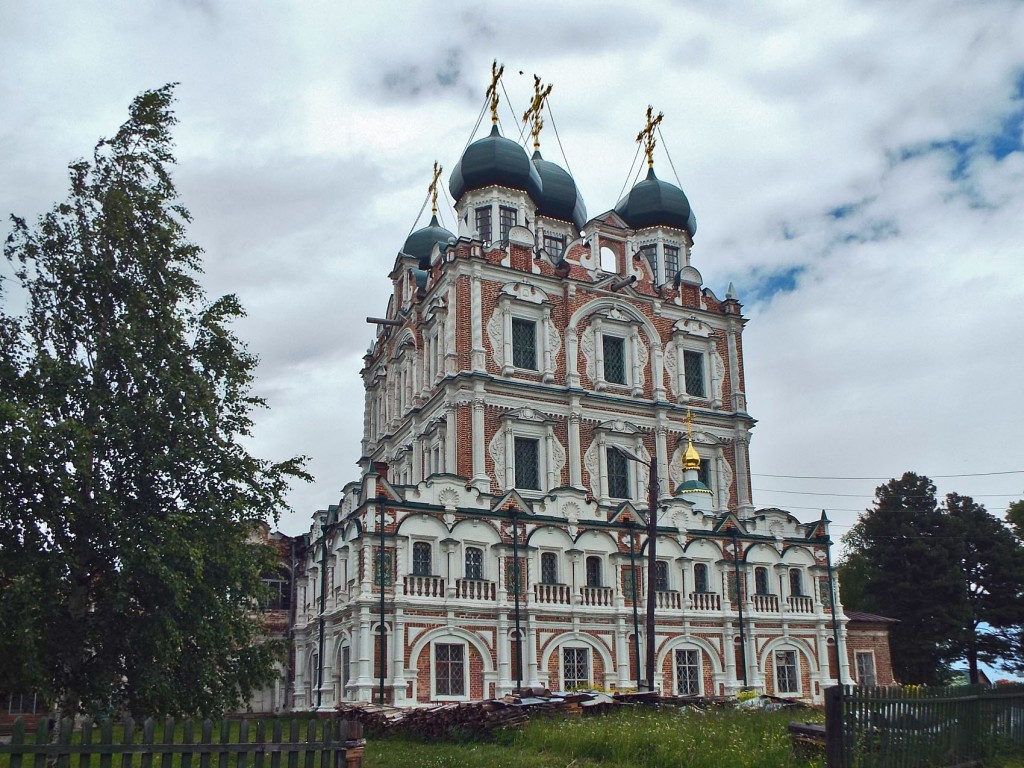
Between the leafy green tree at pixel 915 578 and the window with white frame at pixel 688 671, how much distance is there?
16.7 m

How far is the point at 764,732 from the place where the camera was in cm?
1516

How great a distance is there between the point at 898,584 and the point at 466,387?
22767 mm

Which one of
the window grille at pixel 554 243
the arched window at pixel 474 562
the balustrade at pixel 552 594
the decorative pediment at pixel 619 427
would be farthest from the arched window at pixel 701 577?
the window grille at pixel 554 243

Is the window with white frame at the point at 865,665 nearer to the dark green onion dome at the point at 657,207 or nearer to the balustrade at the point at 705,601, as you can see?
the balustrade at the point at 705,601

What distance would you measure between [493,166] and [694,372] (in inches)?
446

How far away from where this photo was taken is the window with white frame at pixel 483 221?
40.0m

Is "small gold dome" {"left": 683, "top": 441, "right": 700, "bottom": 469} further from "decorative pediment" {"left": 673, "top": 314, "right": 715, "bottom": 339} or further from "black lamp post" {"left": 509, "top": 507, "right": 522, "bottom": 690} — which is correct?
"black lamp post" {"left": 509, "top": 507, "right": 522, "bottom": 690}

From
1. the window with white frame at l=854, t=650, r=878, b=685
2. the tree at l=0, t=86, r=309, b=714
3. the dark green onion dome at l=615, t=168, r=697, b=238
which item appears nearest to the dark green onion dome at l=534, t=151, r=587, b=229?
the dark green onion dome at l=615, t=168, r=697, b=238

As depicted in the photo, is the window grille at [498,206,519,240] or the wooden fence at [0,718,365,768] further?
the window grille at [498,206,519,240]

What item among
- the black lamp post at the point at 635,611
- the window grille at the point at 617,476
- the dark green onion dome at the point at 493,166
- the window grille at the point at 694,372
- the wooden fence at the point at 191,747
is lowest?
the wooden fence at the point at 191,747

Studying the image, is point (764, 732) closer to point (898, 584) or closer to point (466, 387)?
point (466, 387)

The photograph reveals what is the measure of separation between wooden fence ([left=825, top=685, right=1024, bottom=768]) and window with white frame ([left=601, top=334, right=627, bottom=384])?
24538mm

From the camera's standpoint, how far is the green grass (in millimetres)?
14047

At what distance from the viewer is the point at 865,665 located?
36812 millimetres
